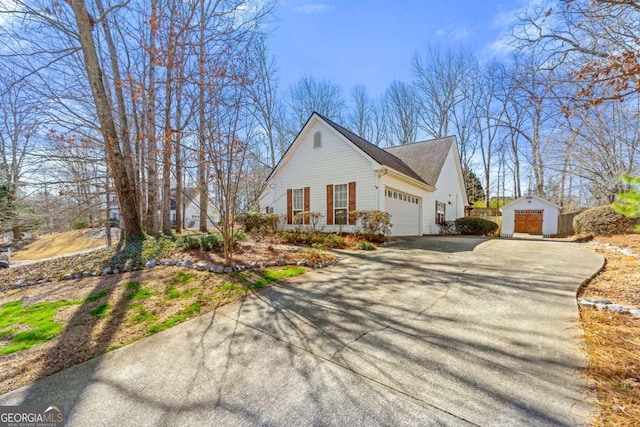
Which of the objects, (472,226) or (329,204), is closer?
(329,204)

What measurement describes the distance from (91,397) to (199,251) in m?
5.36

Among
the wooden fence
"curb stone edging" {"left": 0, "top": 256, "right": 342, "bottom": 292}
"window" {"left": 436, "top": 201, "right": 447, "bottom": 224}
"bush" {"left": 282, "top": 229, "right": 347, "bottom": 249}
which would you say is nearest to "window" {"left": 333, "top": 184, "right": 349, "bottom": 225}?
"bush" {"left": 282, "top": 229, "right": 347, "bottom": 249}

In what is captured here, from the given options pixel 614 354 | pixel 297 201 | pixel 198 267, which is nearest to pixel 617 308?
pixel 614 354

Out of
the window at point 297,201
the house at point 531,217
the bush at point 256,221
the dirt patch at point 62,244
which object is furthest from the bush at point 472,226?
the dirt patch at point 62,244

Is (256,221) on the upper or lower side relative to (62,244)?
upper

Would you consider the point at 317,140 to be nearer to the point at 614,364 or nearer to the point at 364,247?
the point at 364,247

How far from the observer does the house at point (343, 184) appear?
10.8m

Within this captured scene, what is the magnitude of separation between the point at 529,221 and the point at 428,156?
30.0 ft

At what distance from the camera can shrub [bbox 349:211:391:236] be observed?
9.51 metres

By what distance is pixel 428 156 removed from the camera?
649 inches

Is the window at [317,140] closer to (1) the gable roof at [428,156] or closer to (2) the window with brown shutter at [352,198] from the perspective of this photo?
(2) the window with brown shutter at [352,198]

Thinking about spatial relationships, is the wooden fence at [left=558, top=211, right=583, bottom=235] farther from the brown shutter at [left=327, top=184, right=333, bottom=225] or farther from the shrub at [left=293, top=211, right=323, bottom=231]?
the shrub at [left=293, top=211, right=323, bottom=231]

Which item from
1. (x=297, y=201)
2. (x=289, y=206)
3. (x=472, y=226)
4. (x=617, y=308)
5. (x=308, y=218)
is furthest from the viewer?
(x=472, y=226)

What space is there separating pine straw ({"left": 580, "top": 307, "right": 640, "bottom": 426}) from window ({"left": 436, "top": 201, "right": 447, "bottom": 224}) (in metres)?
13.6
